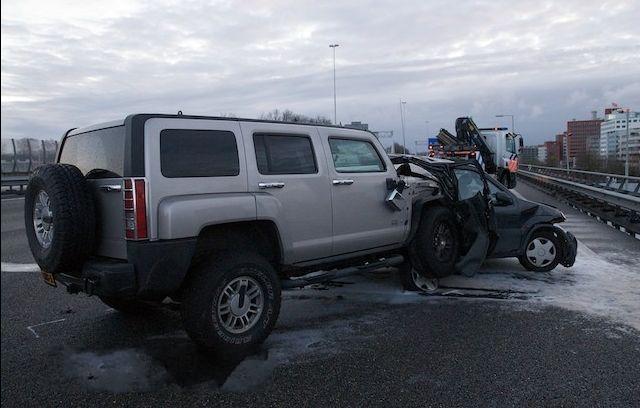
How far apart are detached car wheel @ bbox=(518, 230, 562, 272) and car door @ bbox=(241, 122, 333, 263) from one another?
11.2 ft

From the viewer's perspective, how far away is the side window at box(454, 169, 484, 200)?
709 centimetres

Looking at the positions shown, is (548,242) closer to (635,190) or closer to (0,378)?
(635,190)

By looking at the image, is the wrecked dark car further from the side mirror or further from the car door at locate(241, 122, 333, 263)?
the car door at locate(241, 122, 333, 263)

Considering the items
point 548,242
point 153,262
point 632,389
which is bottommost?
point 632,389

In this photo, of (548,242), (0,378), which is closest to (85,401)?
(0,378)

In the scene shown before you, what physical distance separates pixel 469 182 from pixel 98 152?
15.7ft

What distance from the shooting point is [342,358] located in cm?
440

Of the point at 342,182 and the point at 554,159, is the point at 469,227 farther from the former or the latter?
the point at 554,159

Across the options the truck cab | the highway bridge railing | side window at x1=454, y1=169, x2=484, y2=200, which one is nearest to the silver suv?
side window at x1=454, y1=169, x2=484, y2=200

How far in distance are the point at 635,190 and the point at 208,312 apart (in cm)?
1045

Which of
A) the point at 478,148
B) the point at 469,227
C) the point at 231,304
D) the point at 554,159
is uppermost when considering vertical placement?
the point at 478,148

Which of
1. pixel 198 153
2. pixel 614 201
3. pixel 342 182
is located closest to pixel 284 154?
pixel 342 182

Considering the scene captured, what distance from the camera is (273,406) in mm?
3551

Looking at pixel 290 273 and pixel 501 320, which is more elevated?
pixel 290 273
